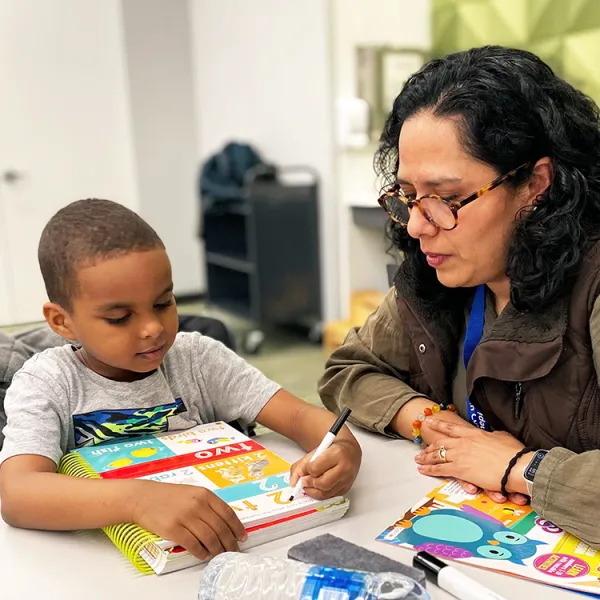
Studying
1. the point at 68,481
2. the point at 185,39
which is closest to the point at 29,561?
the point at 68,481

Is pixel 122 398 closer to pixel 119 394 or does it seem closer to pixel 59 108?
pixel 119 394

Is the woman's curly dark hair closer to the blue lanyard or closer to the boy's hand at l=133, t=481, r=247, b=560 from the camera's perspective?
the blue lanyard

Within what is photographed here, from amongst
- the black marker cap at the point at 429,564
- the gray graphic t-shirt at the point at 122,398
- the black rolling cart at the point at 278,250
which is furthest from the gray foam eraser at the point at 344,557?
the black rolling cart at the point at 278,250

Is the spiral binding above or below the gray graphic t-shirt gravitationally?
below

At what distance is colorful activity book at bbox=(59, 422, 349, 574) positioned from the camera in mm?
736

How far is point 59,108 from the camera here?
447 centimetres

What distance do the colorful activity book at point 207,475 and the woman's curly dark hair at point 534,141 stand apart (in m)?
0.41

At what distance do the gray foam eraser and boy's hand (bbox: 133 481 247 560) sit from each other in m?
0.07

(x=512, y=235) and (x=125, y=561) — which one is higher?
(x=512, y=235)

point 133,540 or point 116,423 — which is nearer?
point 133,540

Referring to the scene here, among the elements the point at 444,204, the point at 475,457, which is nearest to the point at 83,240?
the point at 444,204

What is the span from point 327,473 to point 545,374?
0.32m

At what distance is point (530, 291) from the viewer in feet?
3.06

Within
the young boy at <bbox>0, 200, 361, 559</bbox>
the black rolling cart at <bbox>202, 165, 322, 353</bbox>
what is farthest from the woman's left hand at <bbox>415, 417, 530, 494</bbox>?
the black rolling cart at <bbox>202, 165, 322, 353</bbox>
